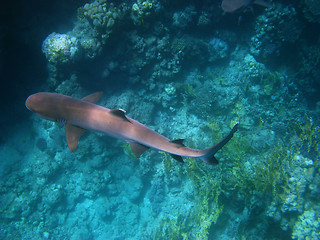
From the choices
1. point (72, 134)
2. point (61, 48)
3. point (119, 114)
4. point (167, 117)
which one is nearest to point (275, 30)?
point (167, 117)

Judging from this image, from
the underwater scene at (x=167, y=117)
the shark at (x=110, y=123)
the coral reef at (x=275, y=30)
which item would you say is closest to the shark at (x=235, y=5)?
the underwater scene at (x=167, y=117)

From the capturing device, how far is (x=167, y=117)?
30.0 feet

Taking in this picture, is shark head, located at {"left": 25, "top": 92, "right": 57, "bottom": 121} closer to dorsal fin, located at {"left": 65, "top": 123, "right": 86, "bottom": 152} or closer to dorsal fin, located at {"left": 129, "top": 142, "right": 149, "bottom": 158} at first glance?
dorsal fin, located at {"left": 65, "top": 123, "right": 86, "bottom": 152}

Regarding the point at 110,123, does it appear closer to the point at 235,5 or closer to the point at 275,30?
the point at 235,5

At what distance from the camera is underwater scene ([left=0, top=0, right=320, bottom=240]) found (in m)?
6.79

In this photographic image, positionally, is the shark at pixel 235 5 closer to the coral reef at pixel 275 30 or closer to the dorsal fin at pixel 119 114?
the coral reef at pixel 275 30

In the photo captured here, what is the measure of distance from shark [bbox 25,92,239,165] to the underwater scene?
2.90 meters

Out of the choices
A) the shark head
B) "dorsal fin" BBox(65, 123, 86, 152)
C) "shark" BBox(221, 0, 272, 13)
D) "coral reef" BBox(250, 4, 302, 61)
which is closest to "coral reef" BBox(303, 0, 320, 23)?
"coral reef" BBox(250, 4, 302, 61)

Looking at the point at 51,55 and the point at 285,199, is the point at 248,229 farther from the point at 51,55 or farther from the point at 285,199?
the point at 51,55

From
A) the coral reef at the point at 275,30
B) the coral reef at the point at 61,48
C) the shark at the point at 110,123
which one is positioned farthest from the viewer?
the coral reef at the point at 275,30

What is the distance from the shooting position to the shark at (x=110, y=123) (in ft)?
10.6

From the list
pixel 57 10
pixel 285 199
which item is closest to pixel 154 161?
pixel 285 199

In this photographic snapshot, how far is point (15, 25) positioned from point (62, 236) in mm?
11364

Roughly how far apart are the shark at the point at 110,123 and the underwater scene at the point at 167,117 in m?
2.90
